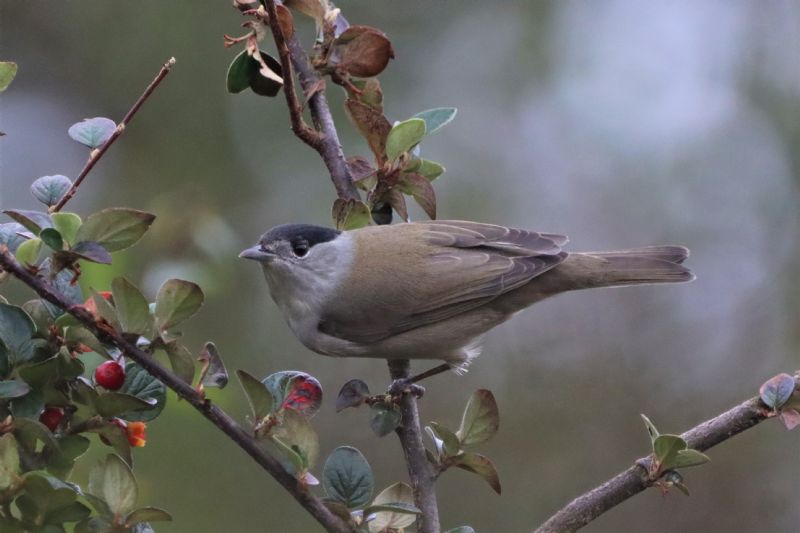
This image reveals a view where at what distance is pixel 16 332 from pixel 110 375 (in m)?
0.21

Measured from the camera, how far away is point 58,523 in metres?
1.80

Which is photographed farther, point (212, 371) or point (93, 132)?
point (93, 132)

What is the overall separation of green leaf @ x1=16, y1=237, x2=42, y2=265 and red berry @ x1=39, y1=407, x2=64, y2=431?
0.33m

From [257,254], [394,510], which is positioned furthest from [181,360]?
[257,254]

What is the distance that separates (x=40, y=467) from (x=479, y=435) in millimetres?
968

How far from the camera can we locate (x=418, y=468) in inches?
91.1

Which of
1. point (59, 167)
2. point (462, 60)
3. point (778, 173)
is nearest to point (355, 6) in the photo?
point (462, 60)

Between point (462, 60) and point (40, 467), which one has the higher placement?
point (462, 60)

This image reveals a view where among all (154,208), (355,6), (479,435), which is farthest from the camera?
(355,6)

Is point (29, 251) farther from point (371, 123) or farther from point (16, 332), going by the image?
point (371, 123)

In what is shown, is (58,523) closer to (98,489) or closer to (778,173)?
(98,489)

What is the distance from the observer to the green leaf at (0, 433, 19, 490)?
1.76 m

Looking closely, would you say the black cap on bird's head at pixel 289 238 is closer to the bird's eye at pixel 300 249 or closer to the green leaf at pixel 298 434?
the bird's eye at pixel 300 249

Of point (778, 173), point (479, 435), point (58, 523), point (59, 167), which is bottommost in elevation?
point (59, 167)
